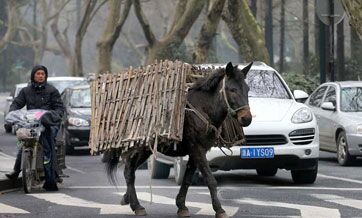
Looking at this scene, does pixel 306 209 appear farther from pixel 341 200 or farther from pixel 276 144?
pixel 276 144

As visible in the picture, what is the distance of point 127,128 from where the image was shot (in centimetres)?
1206

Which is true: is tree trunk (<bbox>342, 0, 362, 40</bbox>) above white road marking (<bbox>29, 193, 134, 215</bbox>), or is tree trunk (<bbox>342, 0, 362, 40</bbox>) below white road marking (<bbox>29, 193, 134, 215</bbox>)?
above

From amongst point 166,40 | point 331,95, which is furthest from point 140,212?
point 166,40

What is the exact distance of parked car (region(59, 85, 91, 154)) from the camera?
23.8m

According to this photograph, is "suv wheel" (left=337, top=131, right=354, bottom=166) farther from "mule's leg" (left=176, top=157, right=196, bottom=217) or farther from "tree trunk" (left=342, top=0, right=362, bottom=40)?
"mule's leg" (left=176, top=157, right=196, bottom=217)

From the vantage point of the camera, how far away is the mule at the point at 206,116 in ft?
37.3

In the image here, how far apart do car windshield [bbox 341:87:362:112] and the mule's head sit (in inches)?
359

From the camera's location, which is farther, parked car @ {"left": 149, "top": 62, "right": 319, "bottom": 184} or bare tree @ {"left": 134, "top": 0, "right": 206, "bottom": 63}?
bare tree @ {"left": 134, "top": 0, "right": 206, "bottom": 63}

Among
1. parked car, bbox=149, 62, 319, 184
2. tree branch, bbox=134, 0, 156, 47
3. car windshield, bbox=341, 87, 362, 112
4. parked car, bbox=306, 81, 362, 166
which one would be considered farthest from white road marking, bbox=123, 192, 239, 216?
tree branch, bbox=134, 0, 156, 47

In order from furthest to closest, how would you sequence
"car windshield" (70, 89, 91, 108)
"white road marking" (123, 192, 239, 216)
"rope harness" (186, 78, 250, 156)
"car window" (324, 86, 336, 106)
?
"car windshield" (70, 89, 91, 108) < "car window" (324, 86, 336, 106) < "white road marking" (123, 192, 239, 216) < "rope harness" (186, 78, 250, 156)

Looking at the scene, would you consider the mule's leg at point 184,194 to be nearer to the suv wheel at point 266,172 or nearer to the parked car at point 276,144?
the parked car at point 276,144

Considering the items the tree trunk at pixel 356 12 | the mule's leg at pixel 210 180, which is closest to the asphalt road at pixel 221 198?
the mule's leg at pixel 210 180

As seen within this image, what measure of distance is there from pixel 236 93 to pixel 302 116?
426 cm

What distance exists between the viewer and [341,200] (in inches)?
523
